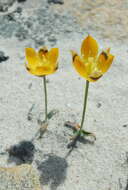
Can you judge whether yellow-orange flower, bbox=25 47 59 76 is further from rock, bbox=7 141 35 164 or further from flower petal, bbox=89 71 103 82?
rock, bbox=7 141 35 164

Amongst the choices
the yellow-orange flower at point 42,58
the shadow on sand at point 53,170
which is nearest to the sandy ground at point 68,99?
the shadow on sand at point 53,170

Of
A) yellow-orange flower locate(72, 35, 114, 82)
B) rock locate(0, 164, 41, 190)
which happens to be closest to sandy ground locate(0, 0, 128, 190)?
rock locate(0, 164, 41, 190)

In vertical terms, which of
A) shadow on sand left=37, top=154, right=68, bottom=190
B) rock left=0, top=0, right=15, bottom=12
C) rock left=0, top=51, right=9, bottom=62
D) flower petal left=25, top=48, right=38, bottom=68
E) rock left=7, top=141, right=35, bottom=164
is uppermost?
flower petal left=25, top=48, right=38, bottom=68

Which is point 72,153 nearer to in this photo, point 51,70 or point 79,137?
point 79,137

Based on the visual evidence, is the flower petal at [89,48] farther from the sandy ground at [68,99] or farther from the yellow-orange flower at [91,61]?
the sandy ground at [68,99]

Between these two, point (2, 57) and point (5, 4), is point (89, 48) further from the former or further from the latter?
point (5, 4)

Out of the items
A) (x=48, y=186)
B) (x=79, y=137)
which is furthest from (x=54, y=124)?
(x=48, y=186)

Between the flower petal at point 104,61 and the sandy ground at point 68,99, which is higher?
the flower petal at point 104,61
